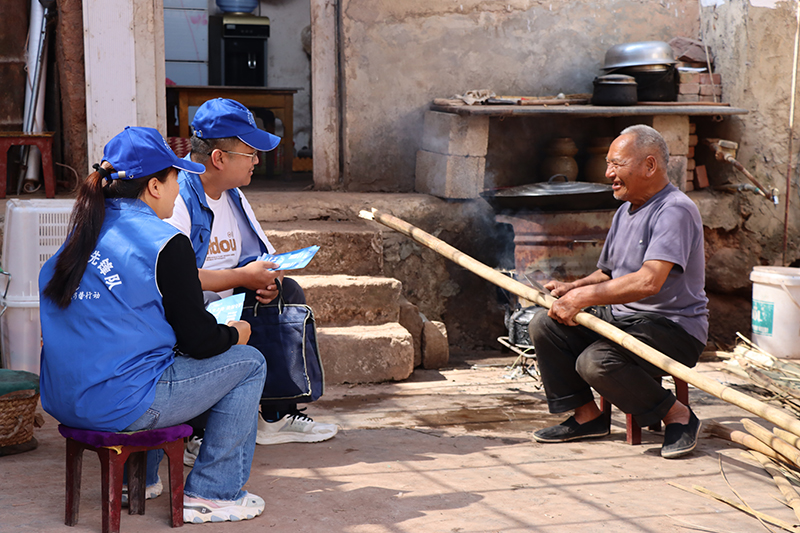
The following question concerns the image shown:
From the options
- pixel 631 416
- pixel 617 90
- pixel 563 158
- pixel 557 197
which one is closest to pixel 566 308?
pixel 631 416

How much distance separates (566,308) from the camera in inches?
136

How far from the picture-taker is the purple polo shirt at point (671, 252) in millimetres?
3398

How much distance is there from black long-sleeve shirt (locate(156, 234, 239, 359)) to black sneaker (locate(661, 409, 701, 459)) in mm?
2056

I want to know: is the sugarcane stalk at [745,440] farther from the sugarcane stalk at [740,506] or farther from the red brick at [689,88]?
the red brick at [689,88]

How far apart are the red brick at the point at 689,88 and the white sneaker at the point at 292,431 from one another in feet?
14.8

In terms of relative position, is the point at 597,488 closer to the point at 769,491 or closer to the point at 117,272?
the point at 769,491

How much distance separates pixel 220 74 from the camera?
9875 mm

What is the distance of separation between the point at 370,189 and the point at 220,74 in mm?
4353

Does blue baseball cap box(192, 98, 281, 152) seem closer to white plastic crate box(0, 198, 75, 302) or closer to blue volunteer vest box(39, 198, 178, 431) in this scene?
blue volunteer vest box(39, 198, 178, 431)

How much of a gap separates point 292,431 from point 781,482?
2062 mm

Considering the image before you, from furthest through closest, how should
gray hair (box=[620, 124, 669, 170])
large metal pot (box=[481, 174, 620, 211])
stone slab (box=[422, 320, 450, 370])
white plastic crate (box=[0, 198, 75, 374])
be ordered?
large metal pot (box=[481, 174, 620, 211])
stone slab (box=[422, 320, 450, 370])
white plastic crate (box=[0, 198, 75, 374])
gray hair (box=[620, 124, 669, 170])


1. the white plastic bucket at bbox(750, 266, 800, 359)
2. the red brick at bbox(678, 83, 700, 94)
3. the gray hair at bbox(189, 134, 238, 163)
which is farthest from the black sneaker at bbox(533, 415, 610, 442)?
the red brick at bbox(678, 83, 700, 94)

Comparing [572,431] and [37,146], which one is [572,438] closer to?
[572,431]

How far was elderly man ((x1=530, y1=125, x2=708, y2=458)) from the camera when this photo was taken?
339cm
